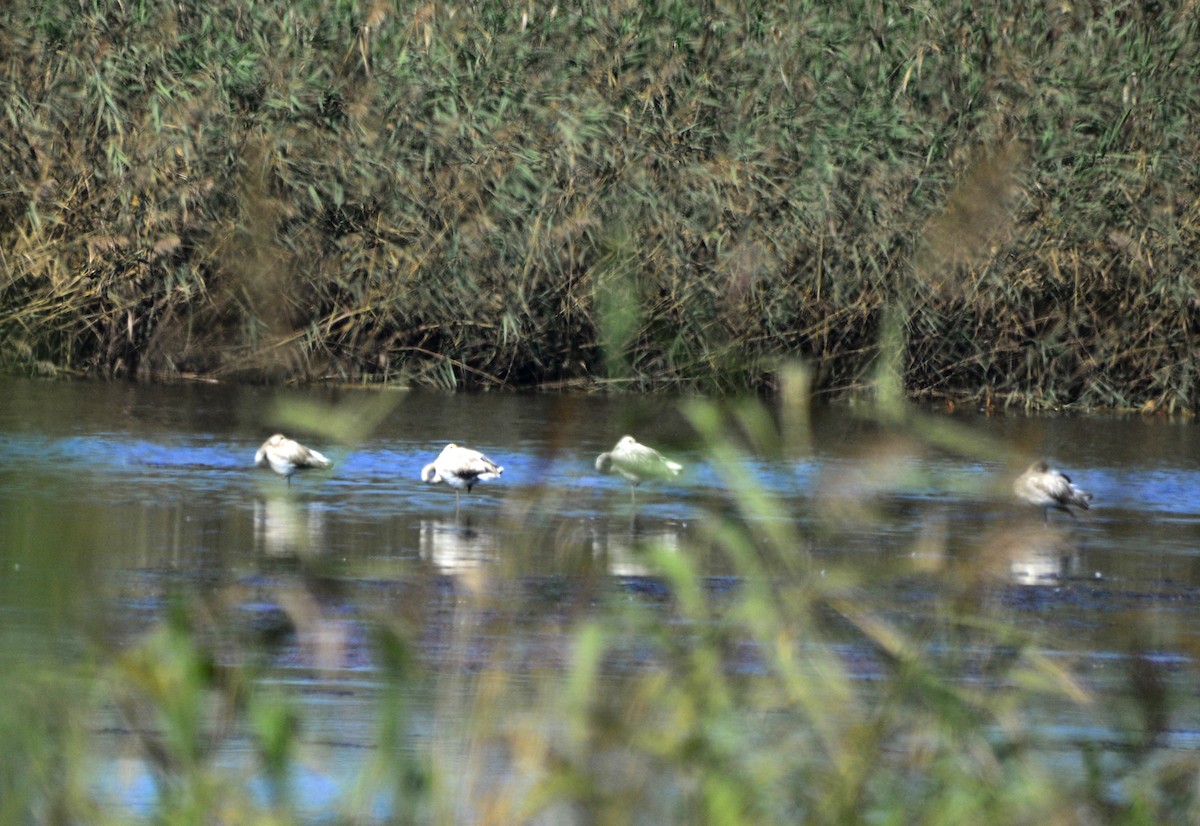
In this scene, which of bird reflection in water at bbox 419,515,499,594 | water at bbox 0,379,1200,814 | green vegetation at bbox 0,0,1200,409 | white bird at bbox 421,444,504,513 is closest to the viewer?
water at bbox 0,379,1200,814

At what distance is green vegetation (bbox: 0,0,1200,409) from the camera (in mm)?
14336

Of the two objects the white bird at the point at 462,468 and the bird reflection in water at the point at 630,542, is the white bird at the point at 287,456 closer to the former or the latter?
the white bird at the point at 462,468

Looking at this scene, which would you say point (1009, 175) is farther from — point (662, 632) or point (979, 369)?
point (979, 369)

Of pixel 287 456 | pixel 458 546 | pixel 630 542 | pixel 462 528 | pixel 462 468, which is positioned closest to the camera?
pixel 458 546

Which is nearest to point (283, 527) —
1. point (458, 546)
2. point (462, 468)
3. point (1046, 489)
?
point (458, 546)

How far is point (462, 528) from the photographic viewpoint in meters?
8.98

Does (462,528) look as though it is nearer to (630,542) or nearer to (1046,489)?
(630,542)

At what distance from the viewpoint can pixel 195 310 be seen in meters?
14.2

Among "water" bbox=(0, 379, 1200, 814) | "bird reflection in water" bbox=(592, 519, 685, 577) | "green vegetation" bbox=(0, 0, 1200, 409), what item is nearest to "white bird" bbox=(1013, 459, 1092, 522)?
"water" bbox=(0, 379, 1200, 814)

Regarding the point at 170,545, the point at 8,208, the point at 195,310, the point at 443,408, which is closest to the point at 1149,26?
the point at 443,408

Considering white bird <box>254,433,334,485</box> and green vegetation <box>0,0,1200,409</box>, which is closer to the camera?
white bird <box>254,433,334,485</box>

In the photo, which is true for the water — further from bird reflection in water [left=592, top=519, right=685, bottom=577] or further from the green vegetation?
the green vegetation

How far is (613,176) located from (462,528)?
621 centimetres

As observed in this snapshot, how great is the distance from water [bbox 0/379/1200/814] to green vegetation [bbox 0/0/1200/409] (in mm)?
679
